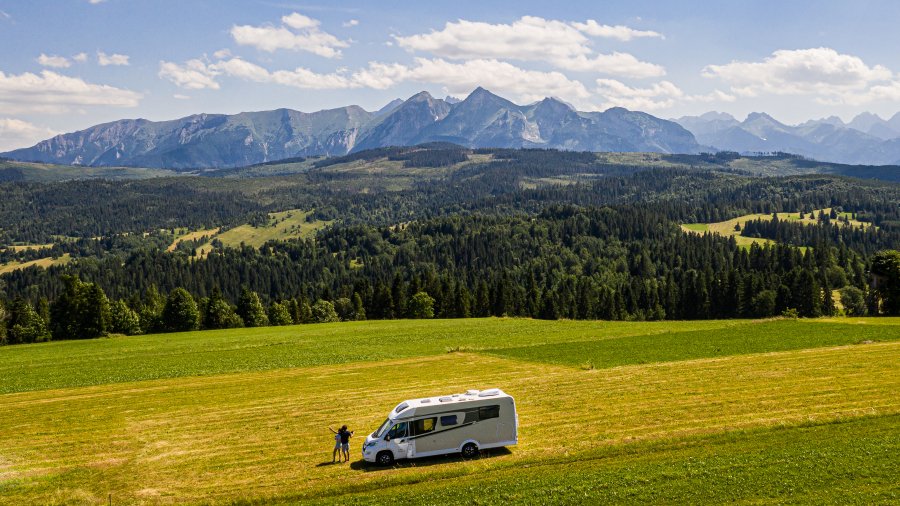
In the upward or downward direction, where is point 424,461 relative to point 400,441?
downward

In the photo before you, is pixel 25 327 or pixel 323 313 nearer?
pixel 25 327

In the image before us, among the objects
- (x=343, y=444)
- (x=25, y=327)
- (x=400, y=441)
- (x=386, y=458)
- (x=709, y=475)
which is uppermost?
(x=709, y=475)

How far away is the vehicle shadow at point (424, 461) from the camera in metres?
34.4

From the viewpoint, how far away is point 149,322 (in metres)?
129

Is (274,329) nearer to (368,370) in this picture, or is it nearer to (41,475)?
(368,370)

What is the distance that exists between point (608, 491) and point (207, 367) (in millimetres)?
58215

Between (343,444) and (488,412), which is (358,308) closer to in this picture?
(343,444)

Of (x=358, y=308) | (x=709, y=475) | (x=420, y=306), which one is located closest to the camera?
(x=709, y=475)

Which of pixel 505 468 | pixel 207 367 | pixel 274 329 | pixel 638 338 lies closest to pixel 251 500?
pixel 505 468

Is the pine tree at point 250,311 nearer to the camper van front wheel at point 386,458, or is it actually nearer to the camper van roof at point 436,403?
the camper van front wheel at point 386,458

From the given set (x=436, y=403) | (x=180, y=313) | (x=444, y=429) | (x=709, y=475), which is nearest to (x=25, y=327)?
(x=180, y=313)

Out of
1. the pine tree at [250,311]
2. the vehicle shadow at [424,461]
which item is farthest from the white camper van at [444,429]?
the pine tree at [250,311]

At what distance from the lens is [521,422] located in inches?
1609

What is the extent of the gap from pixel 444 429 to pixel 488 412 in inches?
105
